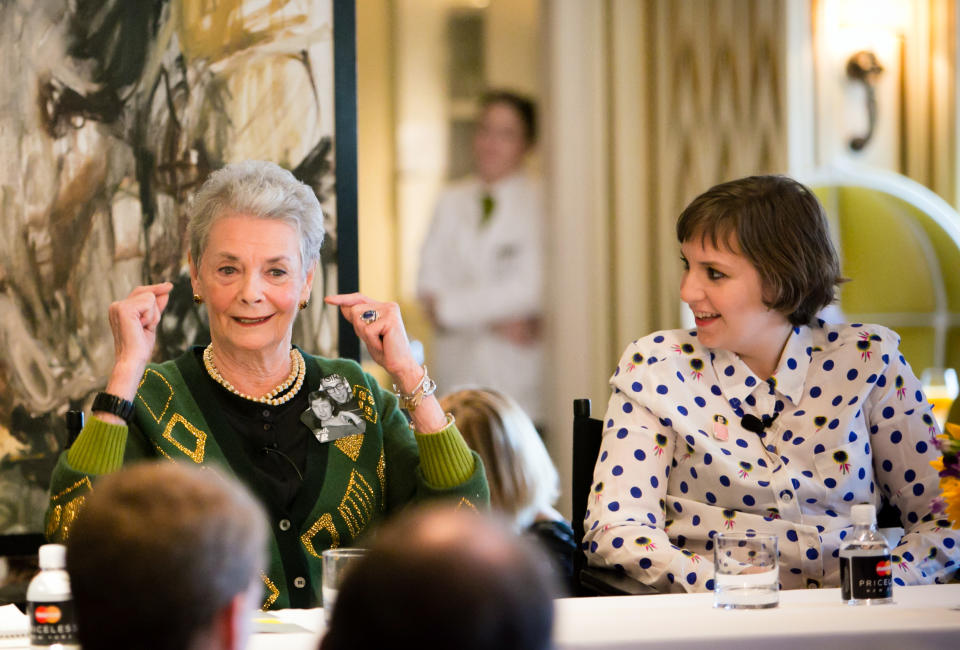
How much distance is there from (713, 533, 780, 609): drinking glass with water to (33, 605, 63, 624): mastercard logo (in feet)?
3.08

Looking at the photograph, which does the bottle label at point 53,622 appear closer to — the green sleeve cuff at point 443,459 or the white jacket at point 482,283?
the green sleeve cuff at point 443,459

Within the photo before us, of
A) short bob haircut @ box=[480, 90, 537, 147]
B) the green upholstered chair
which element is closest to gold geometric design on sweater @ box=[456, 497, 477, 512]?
short bob haircut @ box=[480, 90, 537, 147]

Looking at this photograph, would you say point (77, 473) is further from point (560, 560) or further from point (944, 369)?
point (944, 369)

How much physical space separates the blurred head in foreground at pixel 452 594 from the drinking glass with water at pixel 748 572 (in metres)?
1.06

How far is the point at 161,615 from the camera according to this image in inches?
33.9

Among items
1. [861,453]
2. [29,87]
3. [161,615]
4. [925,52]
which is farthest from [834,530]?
[925,52]

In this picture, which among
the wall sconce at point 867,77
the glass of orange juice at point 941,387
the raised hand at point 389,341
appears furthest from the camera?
the wall sconce at point 867,77

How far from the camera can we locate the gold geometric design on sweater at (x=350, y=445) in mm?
2268

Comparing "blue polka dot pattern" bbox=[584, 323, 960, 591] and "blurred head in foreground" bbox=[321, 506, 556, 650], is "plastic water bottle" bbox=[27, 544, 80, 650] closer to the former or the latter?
"blurred head in foreground" bbox=[321, 506, 556, 650]

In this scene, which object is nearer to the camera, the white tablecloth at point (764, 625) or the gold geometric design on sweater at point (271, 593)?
the white tablecloth at point (764, 625)

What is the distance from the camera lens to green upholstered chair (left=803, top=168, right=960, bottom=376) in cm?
502

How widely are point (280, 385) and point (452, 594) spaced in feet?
5.32

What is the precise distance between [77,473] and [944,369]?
4022 millimetres

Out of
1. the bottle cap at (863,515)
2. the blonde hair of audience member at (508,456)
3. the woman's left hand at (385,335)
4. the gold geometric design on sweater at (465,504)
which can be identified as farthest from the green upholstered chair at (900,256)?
the bottle cap at (863,515)
